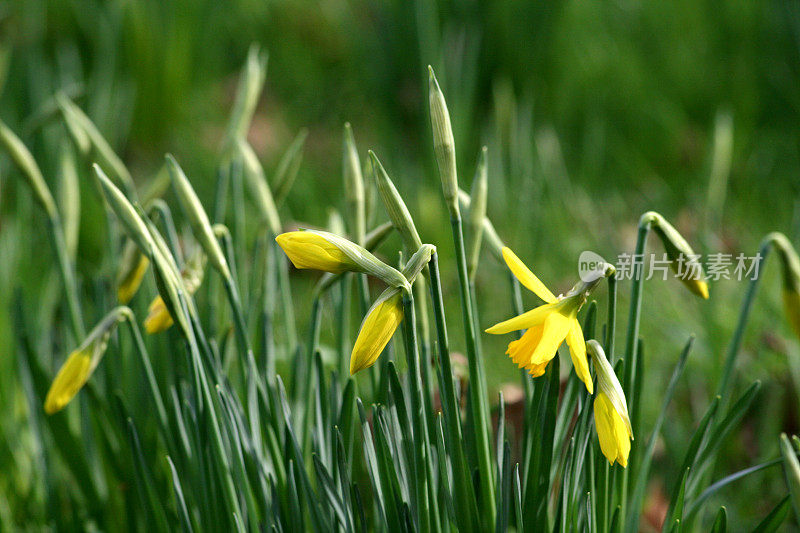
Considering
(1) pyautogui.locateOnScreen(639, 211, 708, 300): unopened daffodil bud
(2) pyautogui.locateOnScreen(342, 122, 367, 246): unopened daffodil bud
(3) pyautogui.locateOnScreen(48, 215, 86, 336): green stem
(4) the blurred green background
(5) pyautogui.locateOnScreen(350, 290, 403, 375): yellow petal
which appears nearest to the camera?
(5) pyautogui.locateOnScreen(350, 290, 403, 375): yellow petal

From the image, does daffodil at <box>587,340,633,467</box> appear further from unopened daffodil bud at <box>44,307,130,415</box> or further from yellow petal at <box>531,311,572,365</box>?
unopened daffodil bud at <box>44,307,130,415</box>

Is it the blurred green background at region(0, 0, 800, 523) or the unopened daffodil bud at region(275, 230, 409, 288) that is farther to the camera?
the blurred green background at region(0, 0, 800, 523)

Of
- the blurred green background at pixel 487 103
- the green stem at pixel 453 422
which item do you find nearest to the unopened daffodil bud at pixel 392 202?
the green stem at pixel 453 422

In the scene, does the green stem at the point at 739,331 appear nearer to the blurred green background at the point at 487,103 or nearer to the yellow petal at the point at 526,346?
the yellow petal at the point at 526,346

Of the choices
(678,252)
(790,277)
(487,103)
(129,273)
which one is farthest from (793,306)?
(487,103)

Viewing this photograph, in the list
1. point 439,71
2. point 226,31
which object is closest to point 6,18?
point 226,31

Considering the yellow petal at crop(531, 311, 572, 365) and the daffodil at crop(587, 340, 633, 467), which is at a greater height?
the yellow petal at crop(531, 311, 572, 365)

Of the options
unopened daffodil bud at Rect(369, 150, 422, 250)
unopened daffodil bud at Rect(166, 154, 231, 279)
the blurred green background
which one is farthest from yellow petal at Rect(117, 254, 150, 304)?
the blurred green background

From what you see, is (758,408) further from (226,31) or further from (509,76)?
(226,31)
